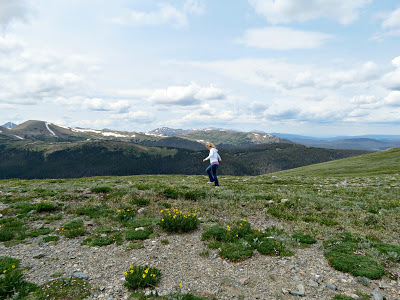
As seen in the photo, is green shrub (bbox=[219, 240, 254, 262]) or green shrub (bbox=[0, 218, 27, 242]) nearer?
green shrub (bbox=[219, 240, 254, 262])

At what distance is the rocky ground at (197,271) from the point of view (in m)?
6.61

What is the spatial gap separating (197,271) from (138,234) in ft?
12.4

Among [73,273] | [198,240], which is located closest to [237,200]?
[198,240]

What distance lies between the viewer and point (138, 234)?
10.3m

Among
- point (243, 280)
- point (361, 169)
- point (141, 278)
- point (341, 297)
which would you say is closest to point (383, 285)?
point (341, 297)

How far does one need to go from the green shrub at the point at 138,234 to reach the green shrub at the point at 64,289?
10.3 ft

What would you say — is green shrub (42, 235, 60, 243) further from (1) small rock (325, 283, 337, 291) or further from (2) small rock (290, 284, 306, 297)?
(1) small rock (325, 283, 337, 291)

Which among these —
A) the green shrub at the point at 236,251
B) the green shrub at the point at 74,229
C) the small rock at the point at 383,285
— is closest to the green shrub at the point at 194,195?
the green shrub at the point at 74,229

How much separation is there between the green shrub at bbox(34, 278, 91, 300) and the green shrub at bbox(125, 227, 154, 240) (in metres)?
3.14

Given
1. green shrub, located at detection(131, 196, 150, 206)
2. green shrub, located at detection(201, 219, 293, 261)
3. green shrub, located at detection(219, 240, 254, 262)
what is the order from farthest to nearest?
green shrub, located at detection(131, 196, 150, 206) < green shrub, located at detection(201, 219, 293, 261) < green shrub, located at detection(219, 240, 254, 262)

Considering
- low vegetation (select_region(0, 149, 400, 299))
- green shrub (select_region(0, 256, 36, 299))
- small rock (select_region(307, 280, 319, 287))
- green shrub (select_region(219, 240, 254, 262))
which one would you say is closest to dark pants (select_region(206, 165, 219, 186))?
low vegetation (select_region(0, 149, 400, 299))

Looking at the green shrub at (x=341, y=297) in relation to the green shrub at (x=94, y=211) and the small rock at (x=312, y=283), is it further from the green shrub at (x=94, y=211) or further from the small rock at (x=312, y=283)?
the green shrub at (x=94, y=211)

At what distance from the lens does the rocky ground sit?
6.61m

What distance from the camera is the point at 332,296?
251 inches
